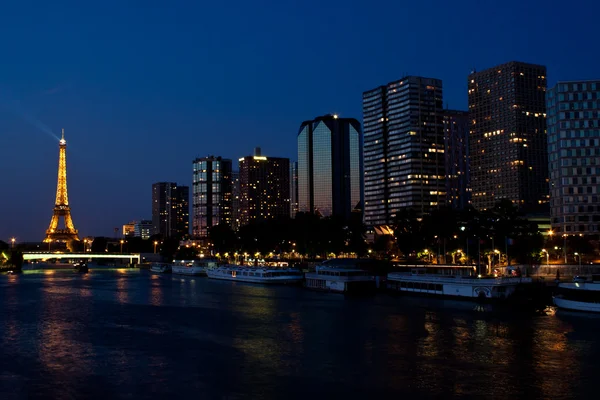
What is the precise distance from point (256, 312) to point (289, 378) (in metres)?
40.4

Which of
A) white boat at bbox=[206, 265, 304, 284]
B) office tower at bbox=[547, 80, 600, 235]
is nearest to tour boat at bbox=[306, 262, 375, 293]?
white boat at bbox=[206, 265, 304, 284]

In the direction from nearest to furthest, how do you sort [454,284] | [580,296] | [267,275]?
[580,296] < [454,284] < [267,275]

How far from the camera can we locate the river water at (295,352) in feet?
149

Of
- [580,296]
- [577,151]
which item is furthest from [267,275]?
[577,151]

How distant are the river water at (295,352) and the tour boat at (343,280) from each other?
2235 centimetres

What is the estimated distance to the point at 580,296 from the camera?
82.1 m

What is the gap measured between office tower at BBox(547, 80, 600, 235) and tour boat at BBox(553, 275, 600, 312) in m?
85.4

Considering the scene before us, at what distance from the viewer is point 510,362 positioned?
174ft

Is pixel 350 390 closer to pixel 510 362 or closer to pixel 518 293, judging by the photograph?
pixel 510 362

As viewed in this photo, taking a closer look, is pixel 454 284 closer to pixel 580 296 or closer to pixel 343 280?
pixel 580 296

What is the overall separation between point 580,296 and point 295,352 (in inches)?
1684

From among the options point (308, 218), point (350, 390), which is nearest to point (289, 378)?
point (350, 390)

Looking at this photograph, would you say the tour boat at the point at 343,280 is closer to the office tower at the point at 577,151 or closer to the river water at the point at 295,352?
the river water at the point at 295,352

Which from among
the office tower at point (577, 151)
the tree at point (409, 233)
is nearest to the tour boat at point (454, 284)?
the tree at point (409, 233)
